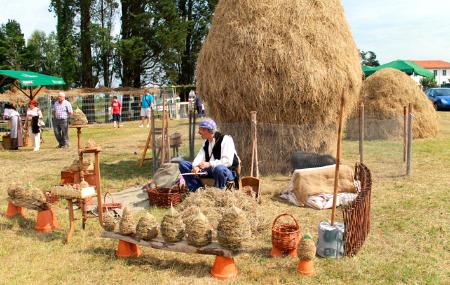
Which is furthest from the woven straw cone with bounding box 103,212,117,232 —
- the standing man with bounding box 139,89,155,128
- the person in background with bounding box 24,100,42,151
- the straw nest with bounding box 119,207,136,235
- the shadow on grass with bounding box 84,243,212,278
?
the standing man with bounding box 139,89,155,128

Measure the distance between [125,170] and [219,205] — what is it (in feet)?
15.8

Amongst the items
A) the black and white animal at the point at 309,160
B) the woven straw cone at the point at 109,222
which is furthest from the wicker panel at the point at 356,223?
the black and white animal at the point at 309,160

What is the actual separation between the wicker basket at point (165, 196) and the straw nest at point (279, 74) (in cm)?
249

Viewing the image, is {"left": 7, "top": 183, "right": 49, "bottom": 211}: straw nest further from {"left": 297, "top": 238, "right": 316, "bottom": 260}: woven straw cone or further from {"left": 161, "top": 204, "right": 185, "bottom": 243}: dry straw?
{"left": 297, "top": 238, "right": 316, "bottom": 260}: woven straw cone

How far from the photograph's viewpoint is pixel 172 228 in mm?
4805

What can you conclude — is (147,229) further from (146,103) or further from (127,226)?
(146,103)

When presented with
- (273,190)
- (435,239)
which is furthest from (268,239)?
(273,190)

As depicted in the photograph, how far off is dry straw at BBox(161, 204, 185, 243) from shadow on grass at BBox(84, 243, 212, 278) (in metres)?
Result: 0.30

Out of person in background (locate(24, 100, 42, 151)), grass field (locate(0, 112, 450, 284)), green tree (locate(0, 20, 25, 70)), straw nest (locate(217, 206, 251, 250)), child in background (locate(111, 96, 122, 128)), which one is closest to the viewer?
straw nest (locate(217, 206, 251, 250))

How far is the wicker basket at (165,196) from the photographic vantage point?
7.14 m

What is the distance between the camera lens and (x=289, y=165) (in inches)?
376

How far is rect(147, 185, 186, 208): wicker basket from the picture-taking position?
23.4ft

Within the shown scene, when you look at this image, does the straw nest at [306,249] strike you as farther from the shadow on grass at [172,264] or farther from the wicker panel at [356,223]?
the shadow on grass at [172,264]

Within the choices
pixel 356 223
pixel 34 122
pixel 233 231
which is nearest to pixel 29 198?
pixel 233 231
